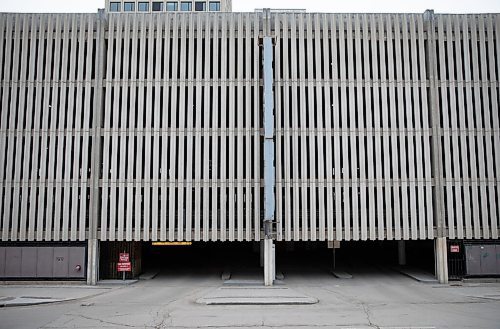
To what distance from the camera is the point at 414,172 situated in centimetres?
3191

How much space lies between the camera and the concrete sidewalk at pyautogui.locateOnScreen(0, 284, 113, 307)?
79.5ft

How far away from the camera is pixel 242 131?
3219cm

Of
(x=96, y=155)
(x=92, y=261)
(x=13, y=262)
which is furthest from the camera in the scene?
(x=96, y=155)

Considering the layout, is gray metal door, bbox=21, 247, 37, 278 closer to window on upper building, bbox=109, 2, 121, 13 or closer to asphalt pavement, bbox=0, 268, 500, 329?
asphalt pavement, bbox=0, 268, 500, 329

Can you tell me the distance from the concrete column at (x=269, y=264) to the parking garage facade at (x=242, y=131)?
0.79 m

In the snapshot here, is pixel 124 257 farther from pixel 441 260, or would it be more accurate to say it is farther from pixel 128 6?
pixel 128 6

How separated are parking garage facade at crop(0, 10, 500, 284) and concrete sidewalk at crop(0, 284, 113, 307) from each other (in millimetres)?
1386

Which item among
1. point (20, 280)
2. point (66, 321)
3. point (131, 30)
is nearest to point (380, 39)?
point (131, 30)

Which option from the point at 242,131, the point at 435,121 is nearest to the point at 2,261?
the point at 242,131

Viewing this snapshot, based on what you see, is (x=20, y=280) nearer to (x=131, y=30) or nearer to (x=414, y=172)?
(x=131, y=30)

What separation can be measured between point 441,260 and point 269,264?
11.6 meters

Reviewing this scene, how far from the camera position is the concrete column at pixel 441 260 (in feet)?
102

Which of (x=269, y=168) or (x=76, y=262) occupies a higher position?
(x=269, y=168)

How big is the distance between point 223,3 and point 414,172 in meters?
33.6
